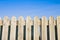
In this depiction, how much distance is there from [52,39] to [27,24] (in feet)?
3.11

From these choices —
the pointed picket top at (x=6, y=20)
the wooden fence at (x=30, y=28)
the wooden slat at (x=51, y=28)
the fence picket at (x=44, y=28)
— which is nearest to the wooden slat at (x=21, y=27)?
the wooden fence at (x=30, y=28)

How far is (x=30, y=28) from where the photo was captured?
4141 mm

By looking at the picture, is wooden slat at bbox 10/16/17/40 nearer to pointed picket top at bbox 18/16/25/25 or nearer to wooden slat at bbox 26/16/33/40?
pointed picket top at bbox 18/16/25/25

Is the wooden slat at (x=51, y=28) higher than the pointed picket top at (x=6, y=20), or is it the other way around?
the pointed picket top at (x=6, y=20)

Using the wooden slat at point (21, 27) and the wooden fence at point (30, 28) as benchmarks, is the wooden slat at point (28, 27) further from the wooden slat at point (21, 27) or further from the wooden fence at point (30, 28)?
the wooden slat at point (21, 27)

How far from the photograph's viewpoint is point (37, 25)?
13.7ft

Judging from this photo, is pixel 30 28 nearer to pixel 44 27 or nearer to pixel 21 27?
pixel 21 27

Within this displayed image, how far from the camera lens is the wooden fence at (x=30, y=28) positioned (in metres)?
4.14

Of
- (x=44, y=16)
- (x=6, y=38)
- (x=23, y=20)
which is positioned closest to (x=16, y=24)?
(x=23, y=20)

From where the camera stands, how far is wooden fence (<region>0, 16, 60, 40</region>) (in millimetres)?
4137

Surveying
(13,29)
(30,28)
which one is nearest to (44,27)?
(30,28)

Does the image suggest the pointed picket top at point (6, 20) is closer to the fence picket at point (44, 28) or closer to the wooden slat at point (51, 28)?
the fence picket at point (44, 28)

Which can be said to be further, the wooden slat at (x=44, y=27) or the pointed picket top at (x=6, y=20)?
the pointed picket top at (x=6, y=20)

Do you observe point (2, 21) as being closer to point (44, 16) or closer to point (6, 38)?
point (6, 38)
